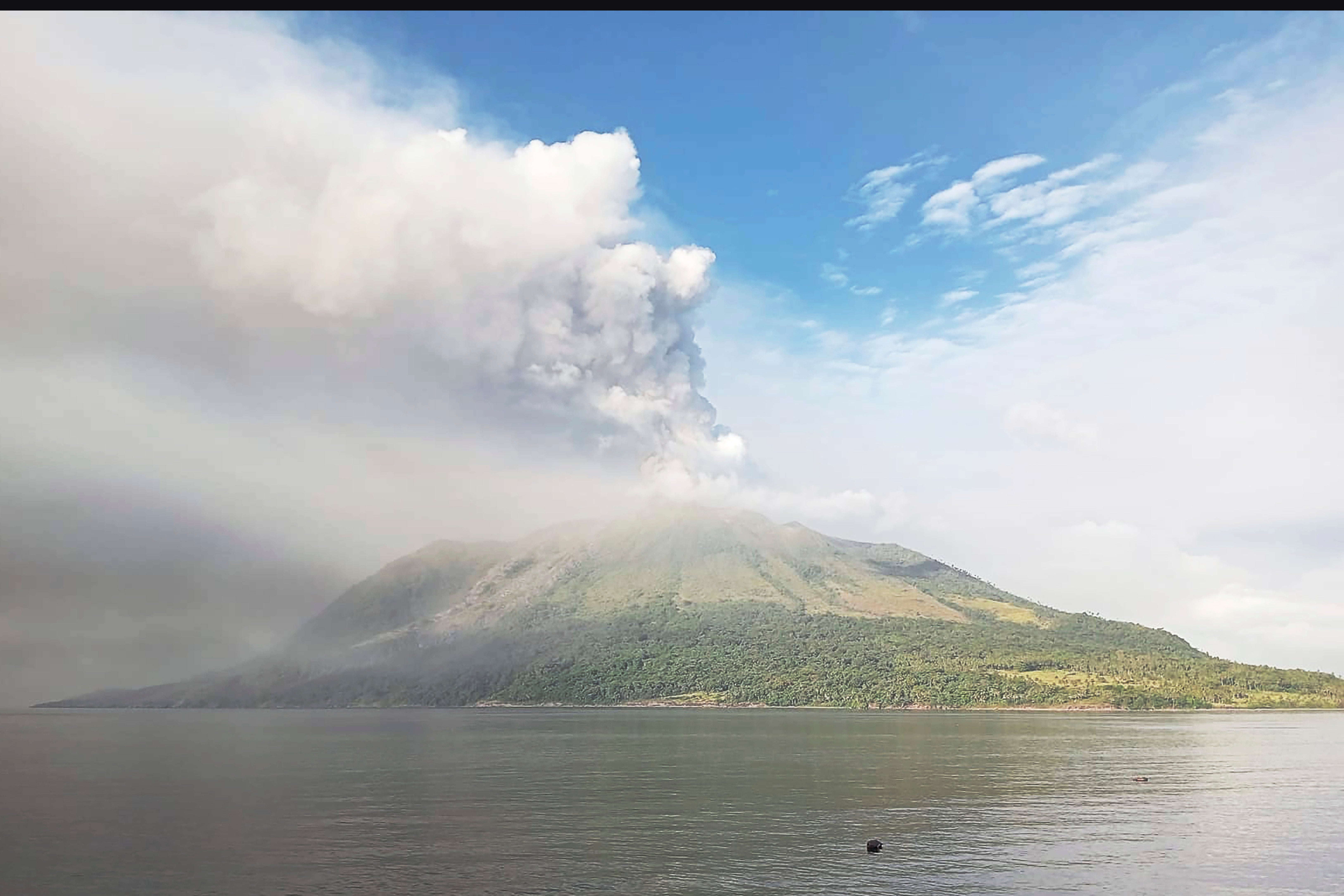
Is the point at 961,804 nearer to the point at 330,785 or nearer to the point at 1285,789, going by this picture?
the point at 1285,789

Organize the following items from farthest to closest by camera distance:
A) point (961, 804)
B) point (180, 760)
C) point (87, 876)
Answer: point (180, 760) → point (961, 804) → point (87, 876)

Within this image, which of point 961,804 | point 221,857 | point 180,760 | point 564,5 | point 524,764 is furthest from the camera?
point 180,760

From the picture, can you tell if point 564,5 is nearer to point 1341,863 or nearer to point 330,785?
point 1341,863

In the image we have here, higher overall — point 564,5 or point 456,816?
point 564,5

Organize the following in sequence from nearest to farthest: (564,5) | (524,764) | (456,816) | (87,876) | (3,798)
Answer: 1. (564,5)
2. (87,876)
3. (456,816)
4. (3,798)
5. (524,764)

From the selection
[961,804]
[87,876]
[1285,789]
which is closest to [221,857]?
[87,876]

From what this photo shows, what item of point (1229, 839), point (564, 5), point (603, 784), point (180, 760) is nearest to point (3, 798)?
point (180, 760)

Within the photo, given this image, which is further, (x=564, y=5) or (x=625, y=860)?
(x=625, y=860)
